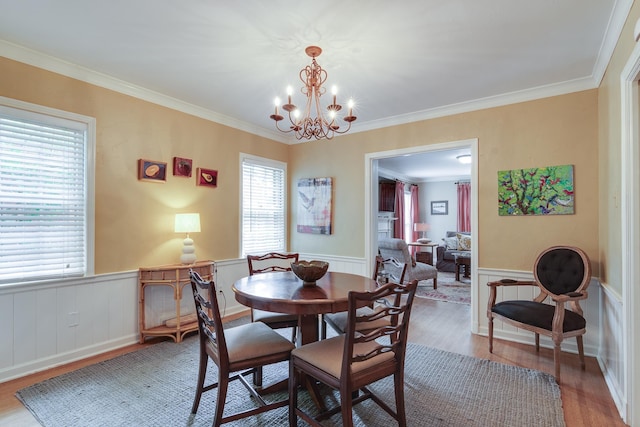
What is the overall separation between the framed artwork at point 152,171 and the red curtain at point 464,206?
24.9 ft

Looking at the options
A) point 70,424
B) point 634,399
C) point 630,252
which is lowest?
point 70,424

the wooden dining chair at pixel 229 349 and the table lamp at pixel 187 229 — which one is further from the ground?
the table lamp at pixel 187 229

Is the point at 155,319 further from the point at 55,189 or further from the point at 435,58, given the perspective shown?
the point at 435,58

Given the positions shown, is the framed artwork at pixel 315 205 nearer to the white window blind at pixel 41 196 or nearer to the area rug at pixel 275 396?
the area rug at pixel 275 396

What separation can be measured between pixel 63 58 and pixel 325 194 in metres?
3.13

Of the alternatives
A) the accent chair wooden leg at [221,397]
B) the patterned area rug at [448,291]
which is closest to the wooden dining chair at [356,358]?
the accent chair wooden leg at [221,397]

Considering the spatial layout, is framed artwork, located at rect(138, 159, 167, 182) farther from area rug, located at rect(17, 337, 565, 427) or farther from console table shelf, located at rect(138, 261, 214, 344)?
area rug, located at rect(17, 337, 565, 427)

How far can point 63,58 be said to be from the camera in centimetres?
264

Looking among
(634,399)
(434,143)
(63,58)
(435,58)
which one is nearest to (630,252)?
(634,399)

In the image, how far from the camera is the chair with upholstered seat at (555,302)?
97.6 inches

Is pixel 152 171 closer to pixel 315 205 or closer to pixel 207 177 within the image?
pixel 207 177

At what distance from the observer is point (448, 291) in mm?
5559

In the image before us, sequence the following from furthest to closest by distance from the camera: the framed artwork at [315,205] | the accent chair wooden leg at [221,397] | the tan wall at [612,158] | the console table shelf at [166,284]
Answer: the framed artwork at [315,205]
the console table shelf at [166,284]
the tan wall at [612,158]
the accent chair wooden leg at [221,397]

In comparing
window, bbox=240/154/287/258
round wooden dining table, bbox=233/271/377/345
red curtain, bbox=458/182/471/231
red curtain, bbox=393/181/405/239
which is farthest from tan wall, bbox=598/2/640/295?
red curtain, bbox=458/182/471/231
